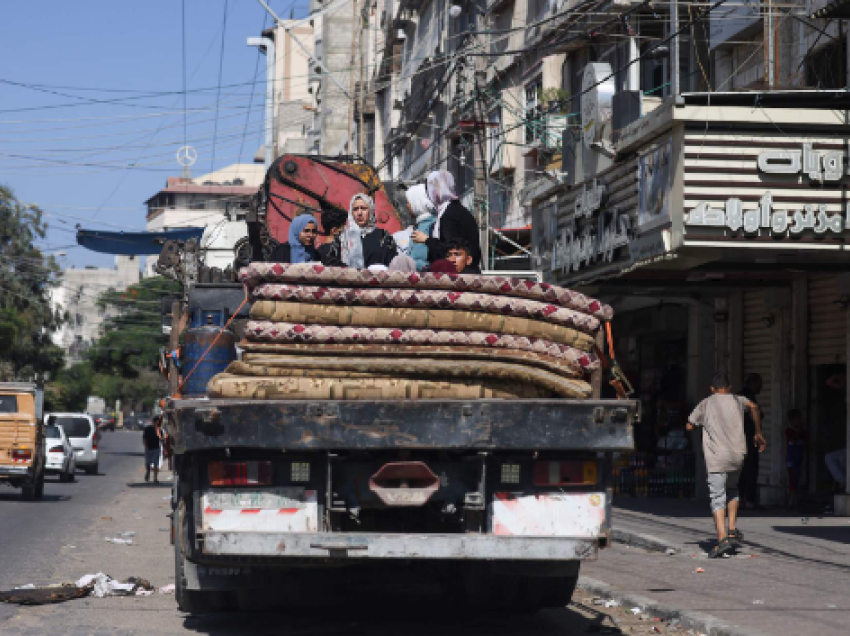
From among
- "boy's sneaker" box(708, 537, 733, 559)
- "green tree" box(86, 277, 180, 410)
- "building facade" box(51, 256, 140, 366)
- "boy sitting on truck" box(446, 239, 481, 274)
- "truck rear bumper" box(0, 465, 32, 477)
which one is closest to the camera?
"boy sitting on truck" box(446, 239, 481, 274)

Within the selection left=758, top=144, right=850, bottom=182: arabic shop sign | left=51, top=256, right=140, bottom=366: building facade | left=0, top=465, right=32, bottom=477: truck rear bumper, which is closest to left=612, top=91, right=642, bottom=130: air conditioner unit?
left=758, top=144, right=850, bottom=182: arabic shop sign

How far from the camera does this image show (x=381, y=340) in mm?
7656

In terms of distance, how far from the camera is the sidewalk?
9.15 m

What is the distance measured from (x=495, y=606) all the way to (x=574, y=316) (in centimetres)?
237

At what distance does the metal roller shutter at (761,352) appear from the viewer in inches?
787

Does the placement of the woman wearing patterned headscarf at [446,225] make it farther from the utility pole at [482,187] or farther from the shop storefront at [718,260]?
the utility pole at [482,187]

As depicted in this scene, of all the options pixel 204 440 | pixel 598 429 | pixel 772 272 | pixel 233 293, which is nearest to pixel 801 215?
pixel 772 272

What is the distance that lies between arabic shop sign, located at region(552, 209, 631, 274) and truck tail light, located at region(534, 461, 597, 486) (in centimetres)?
1031

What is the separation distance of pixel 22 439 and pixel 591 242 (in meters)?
10.9

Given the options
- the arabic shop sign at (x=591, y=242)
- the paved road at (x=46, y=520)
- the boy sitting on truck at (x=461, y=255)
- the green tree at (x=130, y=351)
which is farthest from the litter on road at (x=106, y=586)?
the green tree at (x=130, y=351)

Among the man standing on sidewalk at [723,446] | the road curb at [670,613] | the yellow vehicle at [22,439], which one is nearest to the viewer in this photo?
the road curb at [670,613]

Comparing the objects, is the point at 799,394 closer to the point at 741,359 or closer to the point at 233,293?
the point at 741,359

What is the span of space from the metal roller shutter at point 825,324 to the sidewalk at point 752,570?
2.23 m

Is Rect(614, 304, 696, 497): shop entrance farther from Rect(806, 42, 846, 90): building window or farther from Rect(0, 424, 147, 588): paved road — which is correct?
Rect(0, 424, 147, 588): paved road
